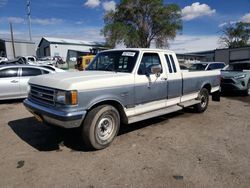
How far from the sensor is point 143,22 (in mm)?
47250

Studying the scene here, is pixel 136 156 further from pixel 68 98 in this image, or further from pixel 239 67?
pixel 239 67

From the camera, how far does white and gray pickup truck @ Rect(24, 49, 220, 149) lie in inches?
169

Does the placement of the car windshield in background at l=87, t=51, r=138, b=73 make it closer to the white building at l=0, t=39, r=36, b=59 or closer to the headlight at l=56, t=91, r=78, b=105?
the headlight at l=56, t=91, r=78, b=105

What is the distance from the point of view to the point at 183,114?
7.70 metres

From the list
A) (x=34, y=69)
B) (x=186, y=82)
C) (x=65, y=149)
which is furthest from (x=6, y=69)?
(x=186, y=82)

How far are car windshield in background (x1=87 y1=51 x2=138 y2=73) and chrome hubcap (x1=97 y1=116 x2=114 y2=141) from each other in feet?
3.93

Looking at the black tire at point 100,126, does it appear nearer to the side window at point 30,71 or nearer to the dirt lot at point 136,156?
the dirt lot at point 136,156

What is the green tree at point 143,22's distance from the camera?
45094 millimetres

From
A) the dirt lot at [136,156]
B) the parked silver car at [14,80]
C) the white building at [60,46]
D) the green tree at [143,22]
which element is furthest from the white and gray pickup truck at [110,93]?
the white building at [60,46]

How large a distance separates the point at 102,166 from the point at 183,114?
4295mm

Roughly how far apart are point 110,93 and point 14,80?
5.79 meters

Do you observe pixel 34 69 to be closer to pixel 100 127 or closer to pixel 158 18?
pixel 100 127

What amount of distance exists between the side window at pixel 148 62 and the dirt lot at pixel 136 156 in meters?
1.50

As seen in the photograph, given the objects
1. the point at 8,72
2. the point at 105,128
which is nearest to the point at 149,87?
the point at 105,128
